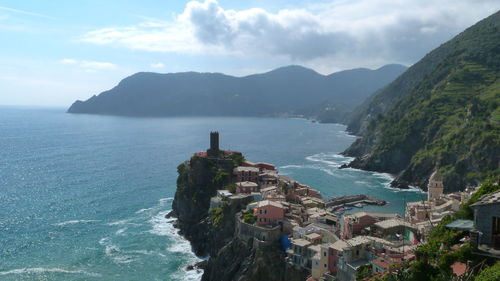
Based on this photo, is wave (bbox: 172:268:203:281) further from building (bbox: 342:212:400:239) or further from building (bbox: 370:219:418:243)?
building (bbox: 370:219:418:243)

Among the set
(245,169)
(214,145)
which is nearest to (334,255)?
(245,169)

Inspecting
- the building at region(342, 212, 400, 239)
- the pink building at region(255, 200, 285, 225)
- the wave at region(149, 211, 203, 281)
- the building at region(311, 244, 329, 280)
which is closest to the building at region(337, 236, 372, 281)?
the building at region(311, 244, 329, 280)

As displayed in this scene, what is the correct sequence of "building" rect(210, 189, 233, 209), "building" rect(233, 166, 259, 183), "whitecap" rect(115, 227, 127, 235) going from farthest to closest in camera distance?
"building" rect(233, 166, 259, 183) < "whitecap" rect(115, 227, 127, 235) < "building" rect(210, 189, 233, 209)

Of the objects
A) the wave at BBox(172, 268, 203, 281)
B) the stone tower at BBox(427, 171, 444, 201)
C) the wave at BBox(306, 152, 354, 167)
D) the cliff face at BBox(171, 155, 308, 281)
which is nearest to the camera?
the cliff face at BBox(171, 155, 308, 281)

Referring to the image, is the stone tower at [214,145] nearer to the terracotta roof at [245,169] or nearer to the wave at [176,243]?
the terracotta roof at [245,169]

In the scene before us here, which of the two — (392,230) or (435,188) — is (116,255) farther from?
(435,188)

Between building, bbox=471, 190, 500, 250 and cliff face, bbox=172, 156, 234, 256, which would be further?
cliff face, bbox=172, 156, 234, 256
